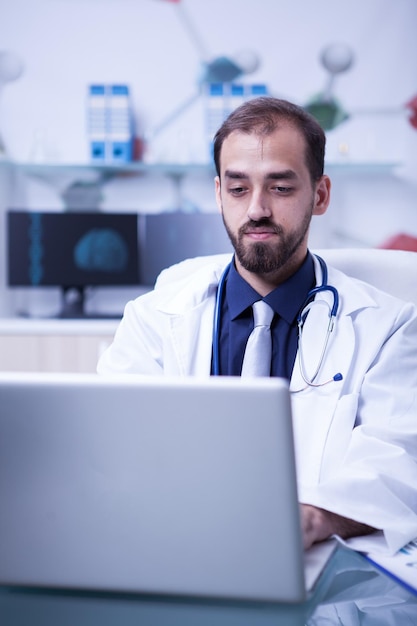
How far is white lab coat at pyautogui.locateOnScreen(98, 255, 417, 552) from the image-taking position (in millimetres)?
994

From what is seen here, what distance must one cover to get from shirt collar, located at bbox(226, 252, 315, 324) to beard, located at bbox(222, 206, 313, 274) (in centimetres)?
4

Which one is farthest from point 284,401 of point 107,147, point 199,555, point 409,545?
point 107,147

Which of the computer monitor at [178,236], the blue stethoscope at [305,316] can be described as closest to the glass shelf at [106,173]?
the computer monitor at [178,236]

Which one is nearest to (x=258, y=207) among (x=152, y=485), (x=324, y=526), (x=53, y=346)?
(x=324, y=526)

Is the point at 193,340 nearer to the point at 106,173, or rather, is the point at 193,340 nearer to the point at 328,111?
the point at 106,173

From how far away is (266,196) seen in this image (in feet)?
4.56

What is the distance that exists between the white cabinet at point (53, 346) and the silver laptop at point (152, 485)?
218cm

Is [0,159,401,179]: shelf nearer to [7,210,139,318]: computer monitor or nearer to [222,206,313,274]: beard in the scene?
[7,210,139,318]: computer monitor

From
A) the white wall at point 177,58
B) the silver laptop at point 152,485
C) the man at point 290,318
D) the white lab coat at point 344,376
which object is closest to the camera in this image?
the silver laptop at point 152,485

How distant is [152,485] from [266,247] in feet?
2.70

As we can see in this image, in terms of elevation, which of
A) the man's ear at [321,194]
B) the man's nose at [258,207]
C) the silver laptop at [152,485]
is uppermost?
the man's ear at [321,194]

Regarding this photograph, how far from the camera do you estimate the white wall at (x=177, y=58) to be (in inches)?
131

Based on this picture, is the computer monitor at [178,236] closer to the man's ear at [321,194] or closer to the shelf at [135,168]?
the shelf at [135,168]

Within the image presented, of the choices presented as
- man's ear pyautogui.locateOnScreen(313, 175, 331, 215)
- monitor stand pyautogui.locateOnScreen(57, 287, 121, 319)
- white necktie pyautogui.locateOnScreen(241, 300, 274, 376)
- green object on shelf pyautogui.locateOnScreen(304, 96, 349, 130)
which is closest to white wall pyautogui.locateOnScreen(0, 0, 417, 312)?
green object on shelf pyautogui.locateOnScreen(304, 96, 349, 130)
